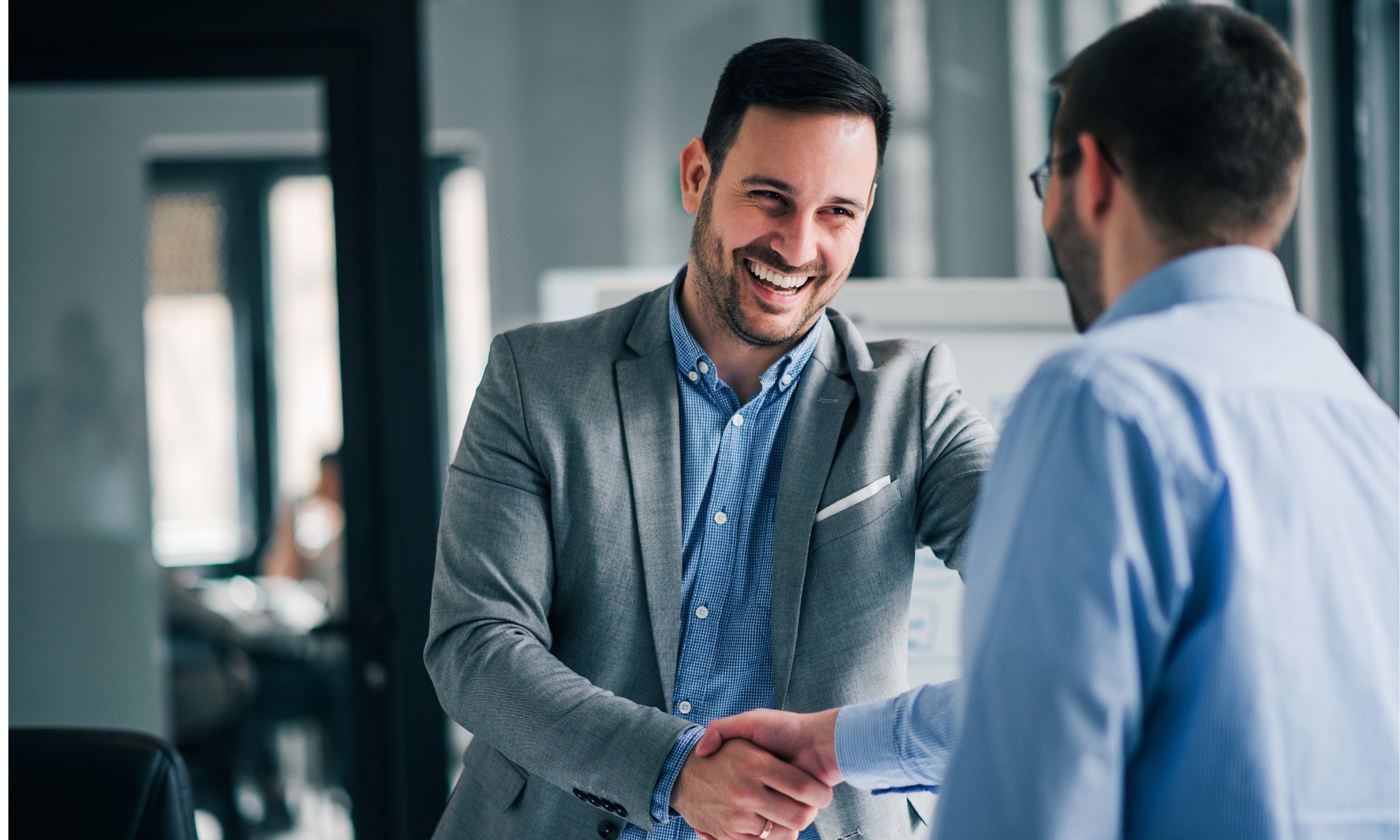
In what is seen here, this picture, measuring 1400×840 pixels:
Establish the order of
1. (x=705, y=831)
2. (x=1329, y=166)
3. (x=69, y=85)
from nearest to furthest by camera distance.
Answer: (x=705, y=831) < (x=1329, y=166) < (x=69, y=85)

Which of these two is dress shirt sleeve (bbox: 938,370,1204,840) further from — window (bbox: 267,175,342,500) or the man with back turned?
window (bbox: 267,175,342,500)

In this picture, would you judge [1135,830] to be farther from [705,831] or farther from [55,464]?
[55,464]

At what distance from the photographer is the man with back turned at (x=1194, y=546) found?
700 millimetres

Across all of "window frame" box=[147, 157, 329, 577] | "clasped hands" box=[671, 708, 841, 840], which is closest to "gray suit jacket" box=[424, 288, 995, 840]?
"clasped hands" box=[671, 708, 841, 840]

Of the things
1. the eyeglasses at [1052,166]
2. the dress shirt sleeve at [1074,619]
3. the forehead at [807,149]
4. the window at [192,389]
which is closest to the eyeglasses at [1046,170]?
the eyeglasses at [1052,166]

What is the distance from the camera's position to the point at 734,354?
1477 millimetres

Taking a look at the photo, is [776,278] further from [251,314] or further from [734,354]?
[251,314]

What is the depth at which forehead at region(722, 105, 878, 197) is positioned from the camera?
4.60 ft

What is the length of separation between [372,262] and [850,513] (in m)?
1.77

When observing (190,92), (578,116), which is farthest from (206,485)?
(578,116)

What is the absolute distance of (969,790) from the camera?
728 mm

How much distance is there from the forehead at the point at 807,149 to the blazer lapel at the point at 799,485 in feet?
0.72

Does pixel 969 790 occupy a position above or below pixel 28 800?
above

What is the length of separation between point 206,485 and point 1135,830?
A: 11.9 feet
